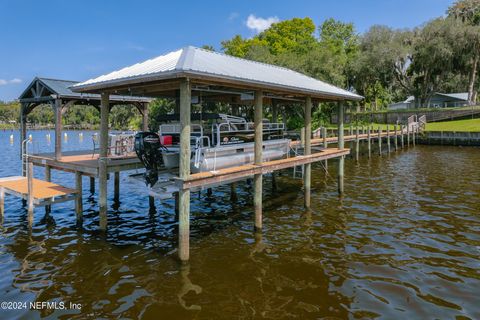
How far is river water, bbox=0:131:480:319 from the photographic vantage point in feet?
21.8

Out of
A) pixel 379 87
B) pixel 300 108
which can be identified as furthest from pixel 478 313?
pixel 379 87

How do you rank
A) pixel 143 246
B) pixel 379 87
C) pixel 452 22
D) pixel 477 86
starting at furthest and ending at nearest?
pixel 477 86 < pixel 379 87 < pixel 452 22 < pixel 143 246

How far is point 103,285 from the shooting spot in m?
7.40

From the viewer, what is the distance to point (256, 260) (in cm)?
869

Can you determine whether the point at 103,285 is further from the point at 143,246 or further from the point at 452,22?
the point at 452,22

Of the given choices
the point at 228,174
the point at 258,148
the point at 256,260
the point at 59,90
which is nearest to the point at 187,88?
the point at 228,174

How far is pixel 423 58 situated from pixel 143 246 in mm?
52791

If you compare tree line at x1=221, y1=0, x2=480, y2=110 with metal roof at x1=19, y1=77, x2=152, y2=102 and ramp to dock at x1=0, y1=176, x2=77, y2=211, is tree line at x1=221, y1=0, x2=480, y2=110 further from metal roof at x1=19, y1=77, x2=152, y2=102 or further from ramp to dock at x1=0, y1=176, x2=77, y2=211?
ramp to dock at x1=0, y1=176, x2=77, y2=211

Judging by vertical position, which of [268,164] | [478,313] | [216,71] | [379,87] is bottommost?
[478,313]

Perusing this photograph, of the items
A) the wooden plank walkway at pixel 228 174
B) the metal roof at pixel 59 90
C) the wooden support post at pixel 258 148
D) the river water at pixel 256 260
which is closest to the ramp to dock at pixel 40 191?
the river water at pixel 256 260

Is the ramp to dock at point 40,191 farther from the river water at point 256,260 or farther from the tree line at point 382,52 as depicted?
the tree line at point 382,52

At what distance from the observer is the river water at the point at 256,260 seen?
6633 mm

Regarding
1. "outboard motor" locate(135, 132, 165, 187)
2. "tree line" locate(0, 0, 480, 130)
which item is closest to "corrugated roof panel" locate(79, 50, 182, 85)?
"outboard motor" locate(135, 132, 165, 187)

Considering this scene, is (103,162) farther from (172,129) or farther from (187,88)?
(187,88)
